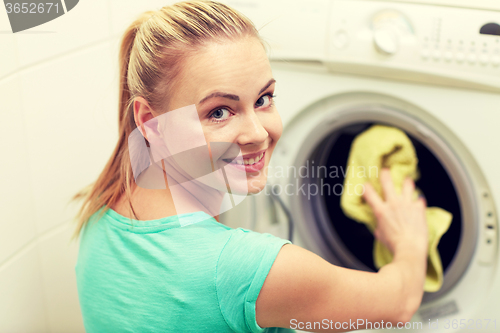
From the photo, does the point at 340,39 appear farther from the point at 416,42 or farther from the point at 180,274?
the point at 180,274

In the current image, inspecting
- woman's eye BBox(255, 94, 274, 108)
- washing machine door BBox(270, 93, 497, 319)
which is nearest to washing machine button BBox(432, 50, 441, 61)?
washing machine door BBox(270, 93, 497, 319)

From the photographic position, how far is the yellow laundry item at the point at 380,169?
949 millimetres

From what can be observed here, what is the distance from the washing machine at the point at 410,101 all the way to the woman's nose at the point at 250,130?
1.28ft

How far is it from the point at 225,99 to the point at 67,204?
640 mm

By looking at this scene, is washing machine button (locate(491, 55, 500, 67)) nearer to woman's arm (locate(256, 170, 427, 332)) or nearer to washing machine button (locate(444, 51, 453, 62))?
washing machine button (locate(444, 51, 453, 62))

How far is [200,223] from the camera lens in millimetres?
592

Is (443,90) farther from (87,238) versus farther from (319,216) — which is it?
(87,238)

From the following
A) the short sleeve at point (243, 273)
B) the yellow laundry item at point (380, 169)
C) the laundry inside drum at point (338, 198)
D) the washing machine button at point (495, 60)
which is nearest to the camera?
the short sleeve at point (243, 273)

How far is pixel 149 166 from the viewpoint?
679 millimetres

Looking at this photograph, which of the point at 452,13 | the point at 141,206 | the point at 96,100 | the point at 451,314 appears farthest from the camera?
the point at 96,100

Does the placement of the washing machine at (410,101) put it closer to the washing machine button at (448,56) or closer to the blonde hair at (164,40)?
the washing machine button at (448,56)

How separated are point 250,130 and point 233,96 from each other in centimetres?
6

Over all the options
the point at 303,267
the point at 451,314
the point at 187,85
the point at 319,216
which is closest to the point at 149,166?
the point at 187,85

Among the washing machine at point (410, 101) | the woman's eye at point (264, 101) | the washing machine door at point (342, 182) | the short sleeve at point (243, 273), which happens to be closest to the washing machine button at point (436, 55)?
the washing machine at point (410, 101)
